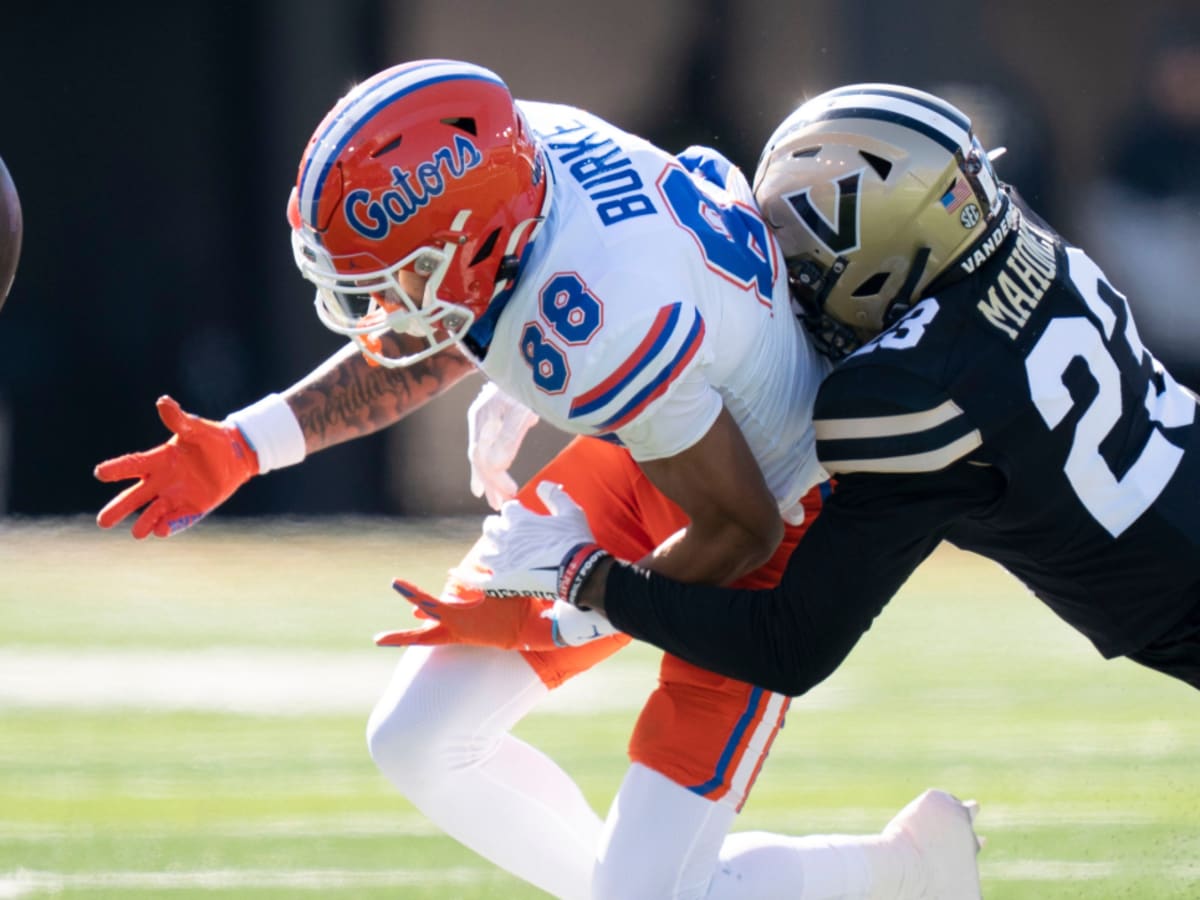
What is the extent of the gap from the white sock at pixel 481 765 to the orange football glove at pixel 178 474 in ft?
1.38

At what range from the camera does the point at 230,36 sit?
6.95 meters

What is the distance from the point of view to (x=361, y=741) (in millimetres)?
4078

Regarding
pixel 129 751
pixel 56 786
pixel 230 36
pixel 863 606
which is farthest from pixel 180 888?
pixel 230 36

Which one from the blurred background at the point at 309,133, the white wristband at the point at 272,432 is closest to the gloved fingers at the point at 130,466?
the white wristband at the point at 272,432

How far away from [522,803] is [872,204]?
106cm

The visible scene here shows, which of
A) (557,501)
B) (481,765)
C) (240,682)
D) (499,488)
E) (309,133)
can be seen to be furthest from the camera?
(309,133)

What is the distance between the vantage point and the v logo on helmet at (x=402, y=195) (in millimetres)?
2180

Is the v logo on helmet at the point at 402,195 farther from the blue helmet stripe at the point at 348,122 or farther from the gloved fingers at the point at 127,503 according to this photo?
the gloved fingers at the point at 127,503

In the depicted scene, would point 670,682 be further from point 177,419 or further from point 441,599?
point 177,419

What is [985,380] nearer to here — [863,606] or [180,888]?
[863,606]

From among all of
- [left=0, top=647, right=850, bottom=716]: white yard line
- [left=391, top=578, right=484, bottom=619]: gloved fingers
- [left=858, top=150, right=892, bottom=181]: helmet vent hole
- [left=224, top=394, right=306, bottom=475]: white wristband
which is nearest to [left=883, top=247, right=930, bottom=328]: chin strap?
[left=858, top=150, right=892, bottom=181]: helmet vent hole

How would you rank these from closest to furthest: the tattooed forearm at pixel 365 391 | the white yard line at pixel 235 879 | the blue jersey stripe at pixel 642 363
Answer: the blue jersey stripe at pixel 642 363 < the tattooed forearm at pixel 365 391 < the white yard line at pixel 235 879

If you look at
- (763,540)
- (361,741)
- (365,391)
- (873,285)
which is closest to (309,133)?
(361,741)

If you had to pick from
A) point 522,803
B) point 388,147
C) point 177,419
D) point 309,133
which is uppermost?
point 388,147
